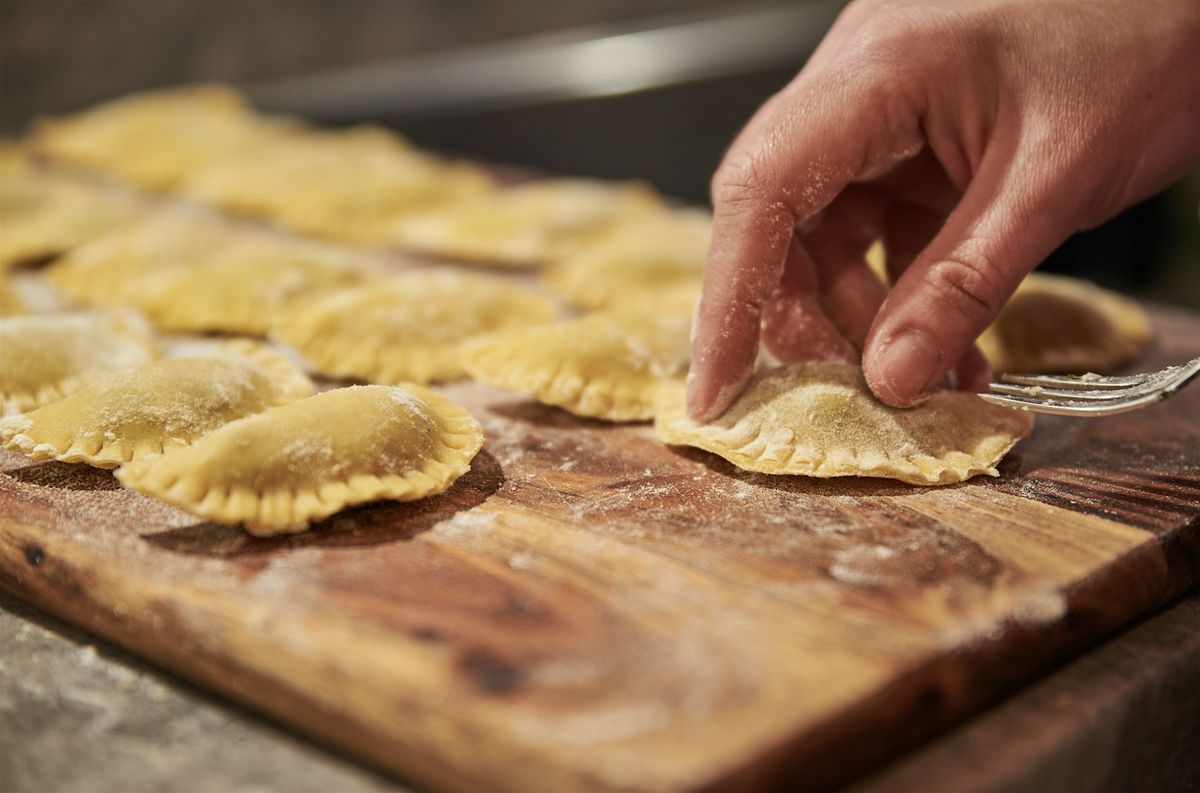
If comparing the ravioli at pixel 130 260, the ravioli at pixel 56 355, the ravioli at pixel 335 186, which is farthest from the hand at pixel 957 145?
the ravioli at pixel 335 186

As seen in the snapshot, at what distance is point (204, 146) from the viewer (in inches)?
175

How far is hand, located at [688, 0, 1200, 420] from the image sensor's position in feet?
5.74

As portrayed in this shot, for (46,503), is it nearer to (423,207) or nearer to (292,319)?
(292,319)

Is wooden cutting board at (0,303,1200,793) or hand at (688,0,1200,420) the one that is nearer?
wooden cutting board at (0,303,1200,793)

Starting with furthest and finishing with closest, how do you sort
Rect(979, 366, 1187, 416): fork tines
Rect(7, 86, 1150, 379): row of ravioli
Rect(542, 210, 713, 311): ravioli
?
Rect(542, 210, 713, 311): ravioli
Rect(7, 86, 1150, 379): row of ravioli
Rect(979, 366, 1187, 416): fork tines

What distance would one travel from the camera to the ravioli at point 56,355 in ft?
6.86

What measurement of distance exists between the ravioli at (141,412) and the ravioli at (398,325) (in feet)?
1.15

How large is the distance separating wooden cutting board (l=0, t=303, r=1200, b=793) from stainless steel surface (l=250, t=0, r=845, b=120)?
293 cm

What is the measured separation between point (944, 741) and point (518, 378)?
3.62 feet

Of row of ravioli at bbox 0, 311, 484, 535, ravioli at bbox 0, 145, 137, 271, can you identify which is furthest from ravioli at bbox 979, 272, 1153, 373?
ravioli at bbox 0, 145, 137, 271

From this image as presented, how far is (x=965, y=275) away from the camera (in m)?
1.73

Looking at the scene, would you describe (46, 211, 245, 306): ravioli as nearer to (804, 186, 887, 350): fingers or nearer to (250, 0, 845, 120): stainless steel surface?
(804, 186, 887, 350): fingers

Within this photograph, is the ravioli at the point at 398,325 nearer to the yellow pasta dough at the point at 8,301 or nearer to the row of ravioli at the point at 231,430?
the row of ravioli at the point at 231,430

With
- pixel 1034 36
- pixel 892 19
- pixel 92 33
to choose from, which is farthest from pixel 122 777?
pixel 92 33
